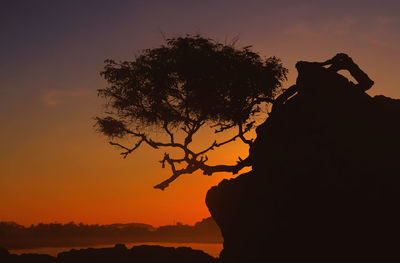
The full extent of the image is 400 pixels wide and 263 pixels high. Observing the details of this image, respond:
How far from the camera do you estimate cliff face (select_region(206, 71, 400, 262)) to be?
14672 millimetres

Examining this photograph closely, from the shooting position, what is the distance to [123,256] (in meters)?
35.4

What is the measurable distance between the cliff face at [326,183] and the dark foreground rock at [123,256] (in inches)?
638

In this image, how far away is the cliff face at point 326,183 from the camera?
1467 cm

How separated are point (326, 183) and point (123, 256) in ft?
76.7

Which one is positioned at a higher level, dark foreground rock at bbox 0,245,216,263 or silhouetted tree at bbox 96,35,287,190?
silhouetted tree at bbox 96,35,287,190

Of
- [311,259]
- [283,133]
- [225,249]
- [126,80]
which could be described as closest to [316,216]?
[311,259]

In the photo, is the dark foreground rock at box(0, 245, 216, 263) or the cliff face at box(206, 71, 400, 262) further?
the dark foreground rock at box(0, 245, 216, 263)

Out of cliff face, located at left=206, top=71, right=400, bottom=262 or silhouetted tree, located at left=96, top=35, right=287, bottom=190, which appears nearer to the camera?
cliff face, located at left=206, top=71, right=400, bottom=262

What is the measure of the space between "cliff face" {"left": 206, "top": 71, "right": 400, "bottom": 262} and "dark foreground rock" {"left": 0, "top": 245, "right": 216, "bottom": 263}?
16.2m

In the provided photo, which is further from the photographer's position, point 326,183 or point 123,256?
point 123,256

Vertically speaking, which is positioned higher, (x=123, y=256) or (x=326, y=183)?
(x=326, y=183)

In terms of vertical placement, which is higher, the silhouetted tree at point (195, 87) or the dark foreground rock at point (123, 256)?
the silhouetted tree at point (195, 87)

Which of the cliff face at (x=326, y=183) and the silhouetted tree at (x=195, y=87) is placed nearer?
the cliff face at (x=326, y=183)

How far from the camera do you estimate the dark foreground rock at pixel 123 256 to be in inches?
1362
